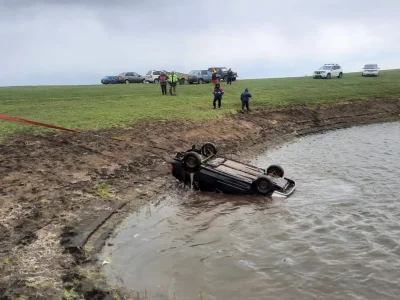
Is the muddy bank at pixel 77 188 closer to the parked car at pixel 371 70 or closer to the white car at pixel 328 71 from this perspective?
the white car at pixel 328 71

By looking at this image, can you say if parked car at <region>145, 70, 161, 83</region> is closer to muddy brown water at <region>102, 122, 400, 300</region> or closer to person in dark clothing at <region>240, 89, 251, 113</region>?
person in dark clothing at <region>240, 89, 251, 113</region>

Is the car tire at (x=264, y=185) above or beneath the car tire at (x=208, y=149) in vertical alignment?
beneath

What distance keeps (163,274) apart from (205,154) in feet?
24.1

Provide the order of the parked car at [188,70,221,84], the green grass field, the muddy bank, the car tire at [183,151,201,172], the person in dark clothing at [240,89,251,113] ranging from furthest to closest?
the parked car at [188,70,221,84]
the person in dark clothing at [240,89,251,113]
the green grass field
the car tire at [183,151,201,172]
the muddy bank

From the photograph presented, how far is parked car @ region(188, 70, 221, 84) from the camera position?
45.1m

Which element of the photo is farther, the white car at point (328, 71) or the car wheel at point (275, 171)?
the white car at point (328, 71)

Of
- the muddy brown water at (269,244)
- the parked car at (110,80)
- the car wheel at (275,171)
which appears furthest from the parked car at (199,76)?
the car wheel at (275,171)

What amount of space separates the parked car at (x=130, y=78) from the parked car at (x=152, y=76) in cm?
125

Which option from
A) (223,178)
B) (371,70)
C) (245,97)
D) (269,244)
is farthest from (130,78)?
(269,244)

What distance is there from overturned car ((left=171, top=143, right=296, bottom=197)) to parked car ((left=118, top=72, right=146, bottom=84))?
3922 centimetres

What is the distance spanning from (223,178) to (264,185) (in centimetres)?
118

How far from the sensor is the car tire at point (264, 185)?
12.1 metres

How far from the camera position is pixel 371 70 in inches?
1972

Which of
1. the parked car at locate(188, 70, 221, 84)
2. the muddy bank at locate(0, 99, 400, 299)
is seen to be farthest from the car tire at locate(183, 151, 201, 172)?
the parked car at locate(188, 70, 221, 84)
